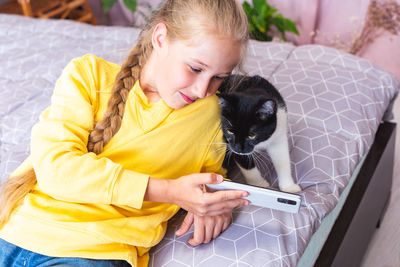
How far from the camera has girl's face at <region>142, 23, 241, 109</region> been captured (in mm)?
751

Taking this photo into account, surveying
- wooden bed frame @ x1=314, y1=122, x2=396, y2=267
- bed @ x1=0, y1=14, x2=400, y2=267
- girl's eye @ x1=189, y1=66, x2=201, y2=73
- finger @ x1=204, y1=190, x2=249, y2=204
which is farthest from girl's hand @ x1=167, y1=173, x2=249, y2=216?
wooden bed frame @ x1=314, y1=122, x2=396, y2=267

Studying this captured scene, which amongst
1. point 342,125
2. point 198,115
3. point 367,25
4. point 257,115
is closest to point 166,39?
point 198,115

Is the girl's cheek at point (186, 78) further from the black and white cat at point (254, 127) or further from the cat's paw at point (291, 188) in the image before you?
the cat's paw at point (291, 188)

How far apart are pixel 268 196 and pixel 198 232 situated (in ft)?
0.61

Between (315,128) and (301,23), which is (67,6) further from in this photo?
(315,128)

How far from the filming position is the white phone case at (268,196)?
80 cm

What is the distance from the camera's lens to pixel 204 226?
86 cm

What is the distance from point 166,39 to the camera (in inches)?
32.1

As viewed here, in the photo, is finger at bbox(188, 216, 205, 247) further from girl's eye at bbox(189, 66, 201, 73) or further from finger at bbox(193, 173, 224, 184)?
girl's eye at bbox(189, 66, 201, 73)

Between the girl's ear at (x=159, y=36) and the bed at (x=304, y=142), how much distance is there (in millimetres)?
446

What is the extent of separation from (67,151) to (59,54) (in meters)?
1.04

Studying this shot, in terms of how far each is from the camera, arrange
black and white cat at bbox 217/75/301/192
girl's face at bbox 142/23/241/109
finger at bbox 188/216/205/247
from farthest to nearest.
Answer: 1. black and white cat at bbox 217/75/301/192
2. finger at bbox 188/216/205/247
3. girl's face at bbox 142/23/241/109

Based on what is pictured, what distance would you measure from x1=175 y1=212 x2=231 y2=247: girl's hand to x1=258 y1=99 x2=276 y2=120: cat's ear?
27cm

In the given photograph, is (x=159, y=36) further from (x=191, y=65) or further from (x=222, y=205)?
(x=222, y=205)
